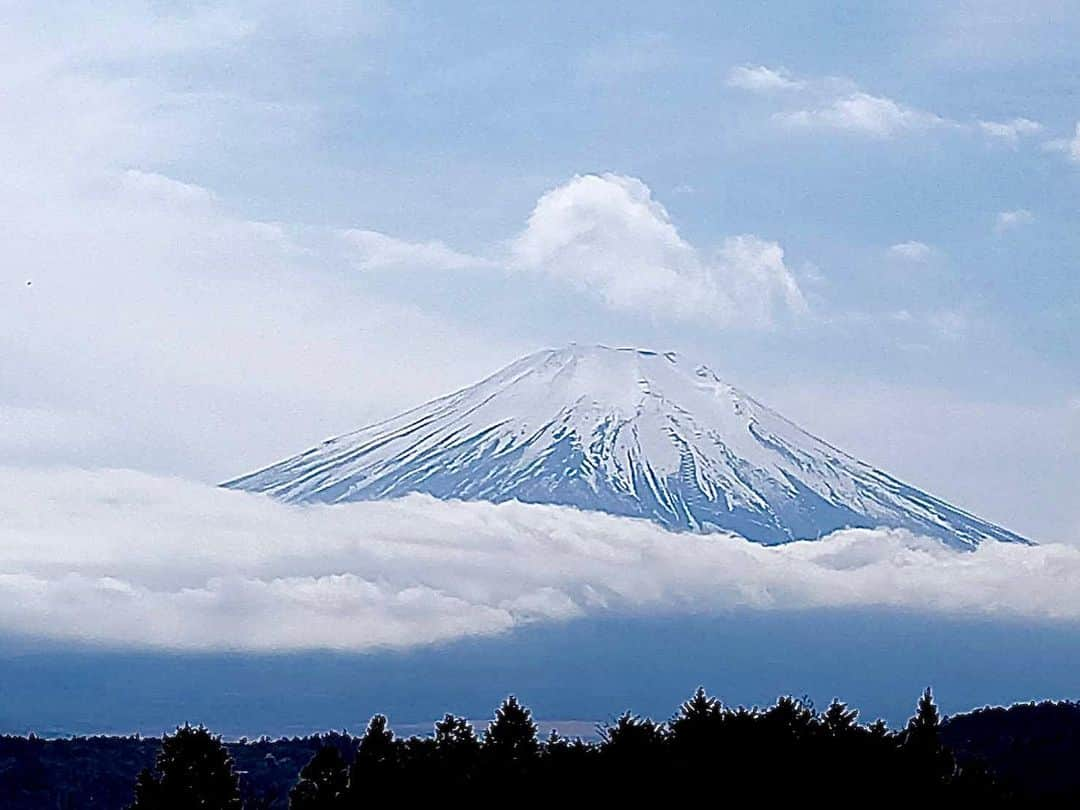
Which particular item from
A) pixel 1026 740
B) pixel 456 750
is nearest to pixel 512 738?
pixel 456 750

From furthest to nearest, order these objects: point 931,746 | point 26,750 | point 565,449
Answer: point 565,449, point 26,750, point 931,746

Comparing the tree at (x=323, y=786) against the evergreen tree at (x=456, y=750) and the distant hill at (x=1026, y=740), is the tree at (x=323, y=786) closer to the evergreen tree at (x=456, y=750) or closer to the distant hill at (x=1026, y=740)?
the evergreen tree at (x=456, y=750)

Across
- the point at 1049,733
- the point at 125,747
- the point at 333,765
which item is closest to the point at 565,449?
the point at 125,747

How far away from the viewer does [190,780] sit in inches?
1729

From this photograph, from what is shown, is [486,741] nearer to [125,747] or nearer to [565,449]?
[125,747]

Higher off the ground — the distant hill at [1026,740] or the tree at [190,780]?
the distant hill at [1026,740]

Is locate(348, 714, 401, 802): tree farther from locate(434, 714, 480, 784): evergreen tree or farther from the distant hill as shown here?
the distant hill

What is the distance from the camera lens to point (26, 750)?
10062 cm

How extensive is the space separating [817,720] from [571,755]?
20.1 feet

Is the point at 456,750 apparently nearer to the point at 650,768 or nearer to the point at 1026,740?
the point at 650,768

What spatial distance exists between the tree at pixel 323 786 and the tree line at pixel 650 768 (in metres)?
0.04

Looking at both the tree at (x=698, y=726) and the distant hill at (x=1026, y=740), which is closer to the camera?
A: the tree at (x=698, y=726)

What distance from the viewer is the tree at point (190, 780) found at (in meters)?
43.6

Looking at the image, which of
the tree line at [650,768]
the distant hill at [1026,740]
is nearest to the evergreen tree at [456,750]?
the tree line at [650,768]
